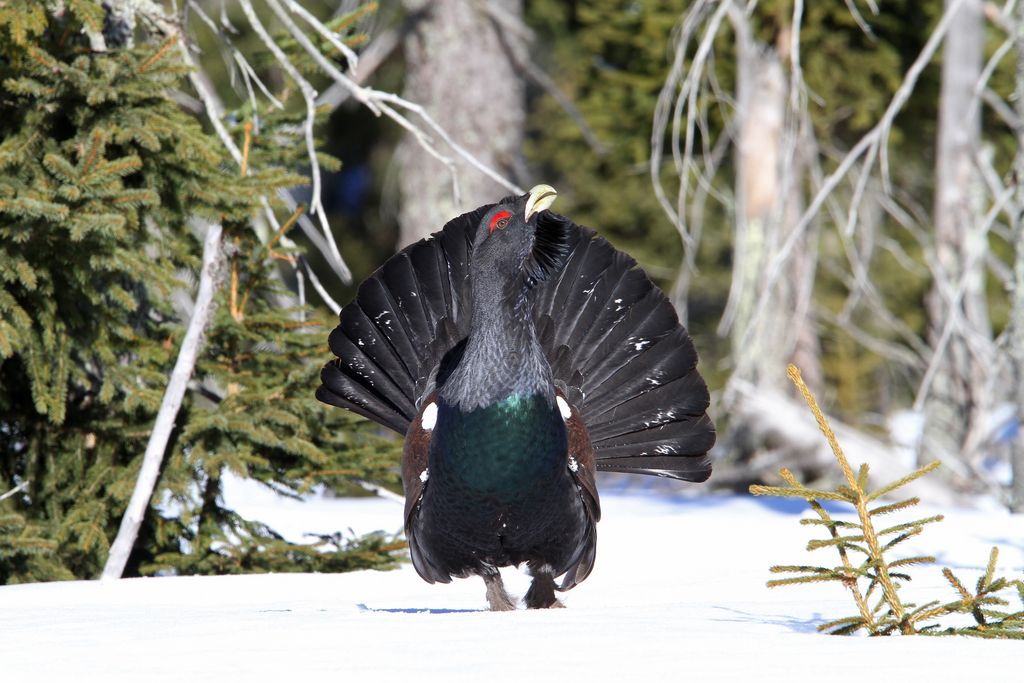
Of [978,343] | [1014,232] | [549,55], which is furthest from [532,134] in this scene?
[1014,232]

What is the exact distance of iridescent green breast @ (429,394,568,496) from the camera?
13.3ft

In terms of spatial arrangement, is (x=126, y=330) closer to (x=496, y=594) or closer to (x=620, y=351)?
(x=496, y=594)

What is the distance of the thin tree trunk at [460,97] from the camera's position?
384 inches

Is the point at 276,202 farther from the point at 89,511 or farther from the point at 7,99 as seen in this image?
the point at 89,511

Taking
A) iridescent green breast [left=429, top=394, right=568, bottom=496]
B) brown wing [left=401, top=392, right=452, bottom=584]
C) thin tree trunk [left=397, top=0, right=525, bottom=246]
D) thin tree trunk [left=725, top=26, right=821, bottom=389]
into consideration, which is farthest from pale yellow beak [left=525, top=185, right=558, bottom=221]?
thin tree trunk [left=725, top=26, right=821, bottom=389]

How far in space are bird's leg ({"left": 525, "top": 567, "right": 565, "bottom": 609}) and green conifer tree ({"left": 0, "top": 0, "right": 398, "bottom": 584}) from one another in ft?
3.43

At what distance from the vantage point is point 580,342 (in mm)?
5082

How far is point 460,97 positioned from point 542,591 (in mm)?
6176

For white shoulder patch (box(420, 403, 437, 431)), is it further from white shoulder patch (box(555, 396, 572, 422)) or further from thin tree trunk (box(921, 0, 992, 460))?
thin tree trunk (box(921, 0, 992, 460))

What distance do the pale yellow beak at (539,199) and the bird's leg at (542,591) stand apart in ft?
4.34

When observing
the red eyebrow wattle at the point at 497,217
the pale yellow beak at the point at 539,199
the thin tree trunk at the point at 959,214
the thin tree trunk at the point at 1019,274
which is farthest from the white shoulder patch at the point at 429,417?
the thin tree trunk at the point at 959,214

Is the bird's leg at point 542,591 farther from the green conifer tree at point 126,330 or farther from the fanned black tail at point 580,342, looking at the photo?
the green conifer tree at point 126,330

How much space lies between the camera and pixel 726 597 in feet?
14.1

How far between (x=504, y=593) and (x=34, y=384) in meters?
2.03
